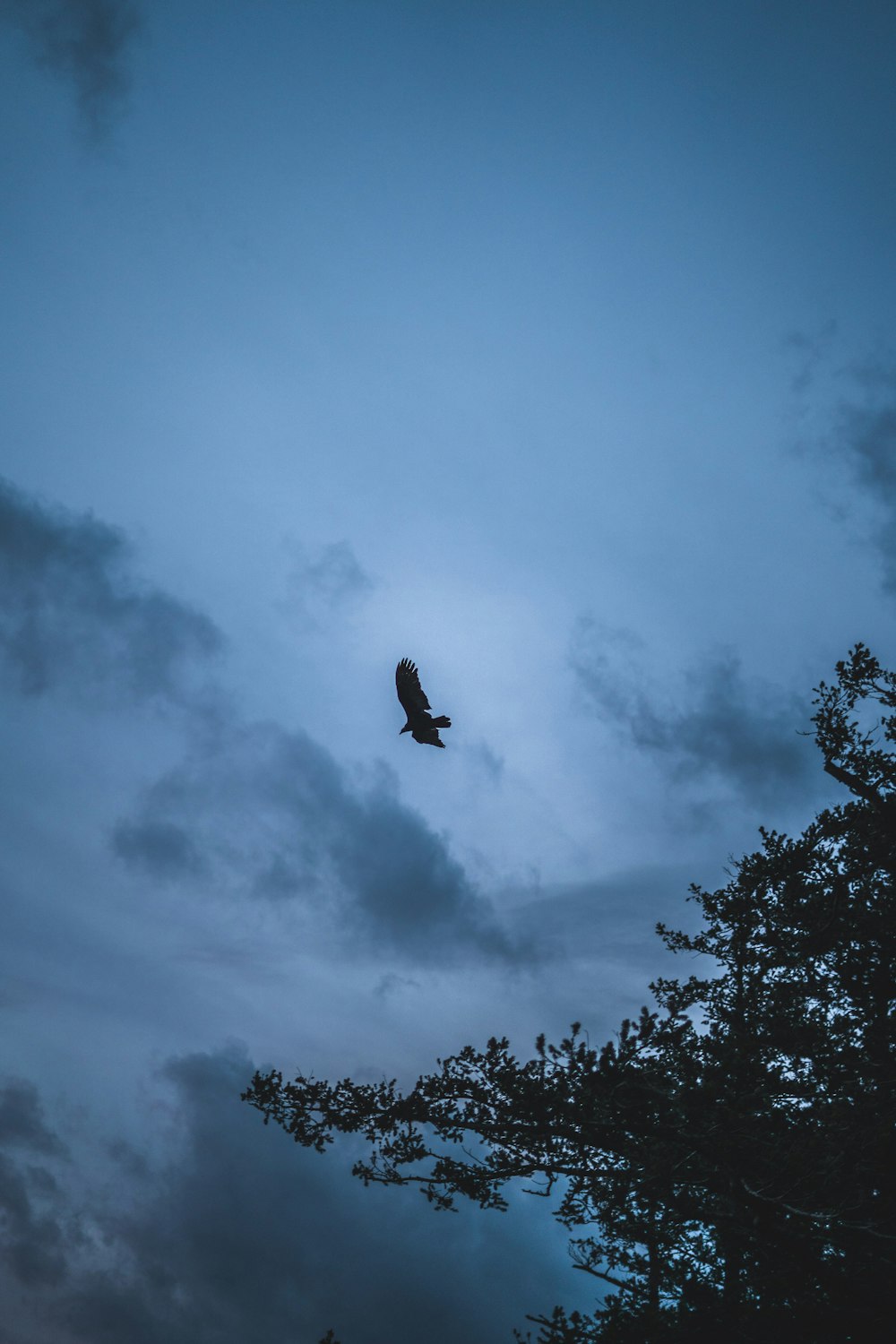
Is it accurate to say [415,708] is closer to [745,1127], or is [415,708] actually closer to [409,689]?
[409,689]

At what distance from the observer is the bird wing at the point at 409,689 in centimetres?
1420

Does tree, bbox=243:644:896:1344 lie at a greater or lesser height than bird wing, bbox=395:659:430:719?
lesser

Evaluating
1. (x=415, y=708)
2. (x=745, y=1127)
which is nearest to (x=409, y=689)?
(x=415, y=708)

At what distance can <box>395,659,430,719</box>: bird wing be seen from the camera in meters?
14.2

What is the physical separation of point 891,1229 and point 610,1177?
287 cm

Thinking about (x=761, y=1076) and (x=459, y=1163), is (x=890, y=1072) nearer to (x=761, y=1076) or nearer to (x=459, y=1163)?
(x=761, y=1076)

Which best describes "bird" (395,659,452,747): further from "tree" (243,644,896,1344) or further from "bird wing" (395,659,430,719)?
"tree" (243,644,896,1344)

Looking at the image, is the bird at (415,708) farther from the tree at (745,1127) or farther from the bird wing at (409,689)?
the tree at (745,1127)

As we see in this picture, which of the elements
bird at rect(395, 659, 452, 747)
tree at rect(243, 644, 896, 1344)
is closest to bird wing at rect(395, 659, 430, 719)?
bird at rect(395, 659, 452, 747)

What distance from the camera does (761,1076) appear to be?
29.1 ft

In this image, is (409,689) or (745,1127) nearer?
(745,1127)

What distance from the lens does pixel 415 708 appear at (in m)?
14.4

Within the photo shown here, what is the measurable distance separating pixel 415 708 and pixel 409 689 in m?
0.40

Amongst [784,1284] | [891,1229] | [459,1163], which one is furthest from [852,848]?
[459,1163]
